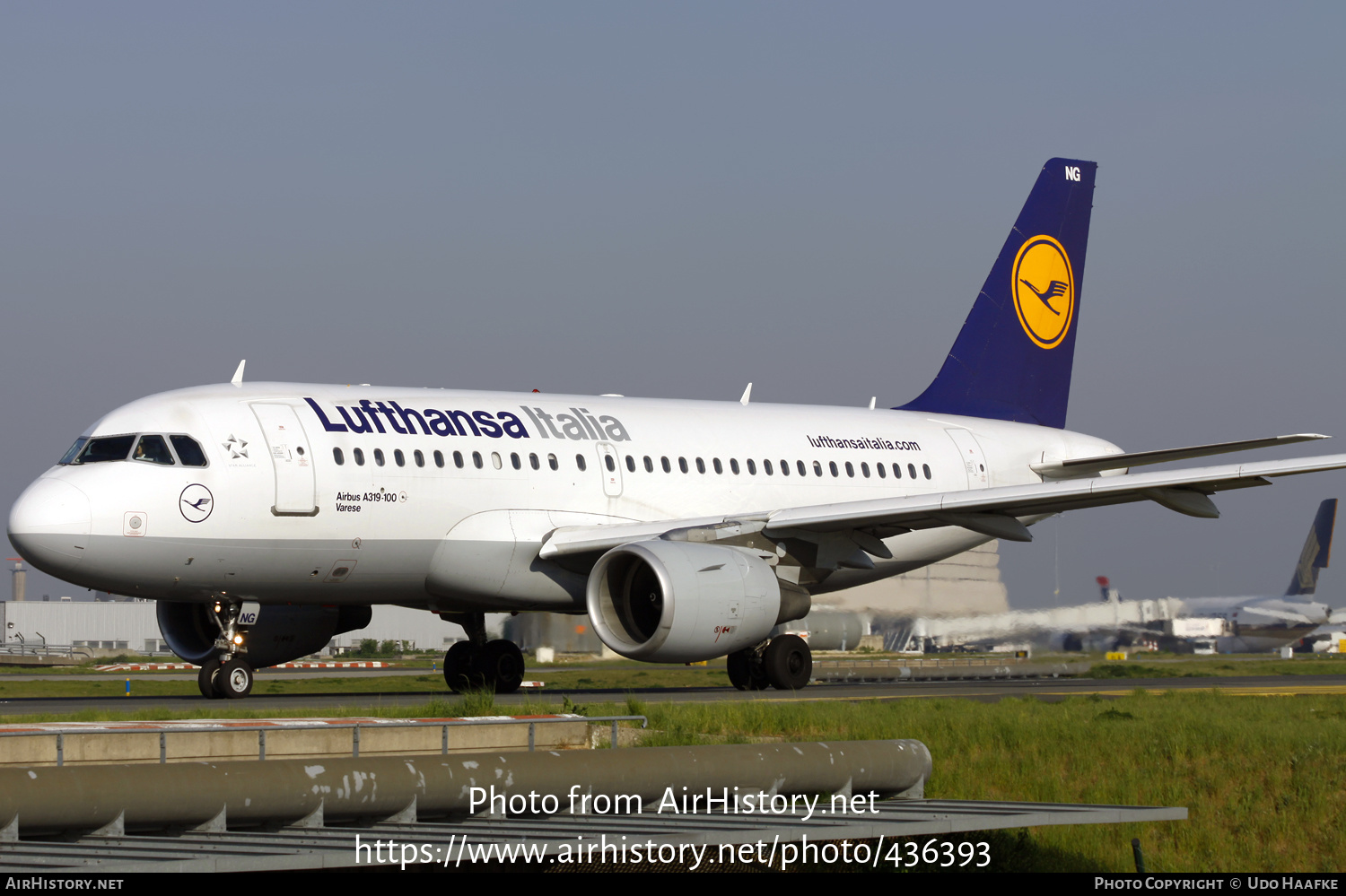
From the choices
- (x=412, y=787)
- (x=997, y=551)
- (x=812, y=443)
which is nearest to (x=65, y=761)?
(x=412, y=787)

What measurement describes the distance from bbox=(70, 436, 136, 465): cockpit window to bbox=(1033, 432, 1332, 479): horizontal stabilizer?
47.0 feet

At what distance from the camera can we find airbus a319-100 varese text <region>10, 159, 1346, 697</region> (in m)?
17.7

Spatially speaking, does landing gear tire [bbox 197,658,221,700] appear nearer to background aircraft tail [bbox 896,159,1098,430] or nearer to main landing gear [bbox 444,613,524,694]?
main landing gear [bbox 444,613,524,694]

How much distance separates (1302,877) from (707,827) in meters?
5.36

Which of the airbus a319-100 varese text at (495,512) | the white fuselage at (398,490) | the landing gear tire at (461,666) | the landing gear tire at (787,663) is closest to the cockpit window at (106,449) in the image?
the airbus a319-100 varese text at (495,512)

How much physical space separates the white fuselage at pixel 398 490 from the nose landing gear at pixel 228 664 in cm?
48

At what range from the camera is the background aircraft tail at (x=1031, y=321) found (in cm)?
2731

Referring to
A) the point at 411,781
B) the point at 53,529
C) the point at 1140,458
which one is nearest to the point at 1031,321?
the point at 1140,458

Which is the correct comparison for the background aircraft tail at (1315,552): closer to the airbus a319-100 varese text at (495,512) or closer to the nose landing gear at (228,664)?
the airbus a319-100 varese text at (495,512)

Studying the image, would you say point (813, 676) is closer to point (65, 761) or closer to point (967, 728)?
point (967, 728)

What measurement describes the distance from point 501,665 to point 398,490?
408 cm

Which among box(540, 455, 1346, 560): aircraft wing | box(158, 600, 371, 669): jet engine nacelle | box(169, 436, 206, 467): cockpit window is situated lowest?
box(158, 600, 371, 669): jet engine nacelle

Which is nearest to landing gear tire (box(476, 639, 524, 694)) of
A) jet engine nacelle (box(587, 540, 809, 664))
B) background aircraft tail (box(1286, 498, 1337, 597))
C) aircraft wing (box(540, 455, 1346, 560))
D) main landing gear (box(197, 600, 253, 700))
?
aircraft wing (box(540, 455, 1346, 560))

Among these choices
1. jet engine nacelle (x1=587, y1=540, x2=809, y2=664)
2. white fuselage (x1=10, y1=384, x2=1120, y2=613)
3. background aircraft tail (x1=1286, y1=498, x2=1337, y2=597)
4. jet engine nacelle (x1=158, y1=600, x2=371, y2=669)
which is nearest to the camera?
white fuselage (x1=10, y1=384, x2=1120, y2=613)
